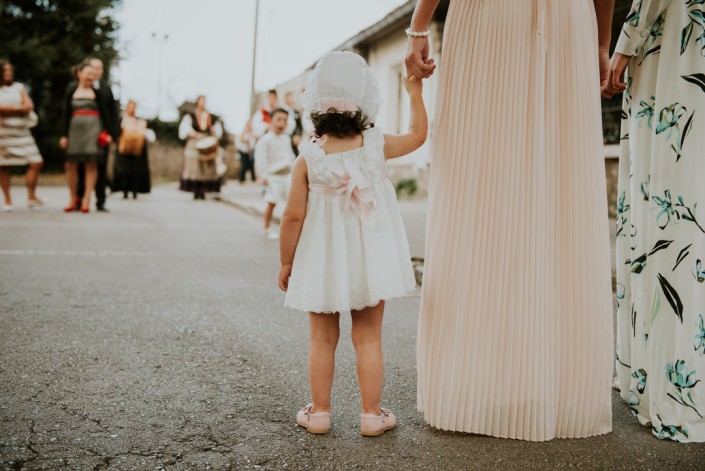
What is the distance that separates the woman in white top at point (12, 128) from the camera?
10.3 m

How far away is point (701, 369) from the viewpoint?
252 centimetres

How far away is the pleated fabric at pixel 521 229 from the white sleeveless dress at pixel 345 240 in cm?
20

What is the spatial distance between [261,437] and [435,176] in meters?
1.07

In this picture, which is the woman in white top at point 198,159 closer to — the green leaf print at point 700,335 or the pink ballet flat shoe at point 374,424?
the pink ballet flat shoe at point 374,424

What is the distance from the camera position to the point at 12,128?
10.5 metres

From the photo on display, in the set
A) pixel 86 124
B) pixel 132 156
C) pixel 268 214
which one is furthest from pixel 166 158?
pixel 268 214

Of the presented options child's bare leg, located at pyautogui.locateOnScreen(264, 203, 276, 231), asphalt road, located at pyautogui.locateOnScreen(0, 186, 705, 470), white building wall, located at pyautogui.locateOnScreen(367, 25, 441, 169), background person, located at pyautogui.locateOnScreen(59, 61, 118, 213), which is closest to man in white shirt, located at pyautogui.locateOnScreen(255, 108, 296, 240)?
child's bare leg, located at pyautogui.locateOnScreen(264, 203, 276, 231)

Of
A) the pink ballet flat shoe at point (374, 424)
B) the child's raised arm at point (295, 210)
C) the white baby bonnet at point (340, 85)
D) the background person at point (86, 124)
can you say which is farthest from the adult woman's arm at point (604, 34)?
the background person at point (86, 124)

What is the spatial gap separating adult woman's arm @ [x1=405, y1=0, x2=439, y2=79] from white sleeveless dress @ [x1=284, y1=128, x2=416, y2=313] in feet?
0.96

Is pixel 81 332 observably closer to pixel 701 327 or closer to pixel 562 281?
pixel 562 281

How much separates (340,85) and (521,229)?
0.78 m

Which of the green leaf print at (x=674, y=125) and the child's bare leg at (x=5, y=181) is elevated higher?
the green leaf print at (x=674, y=125)

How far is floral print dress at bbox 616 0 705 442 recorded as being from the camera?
2.53m

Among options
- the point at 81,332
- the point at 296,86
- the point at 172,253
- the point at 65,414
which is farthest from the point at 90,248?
the point at 296,86
